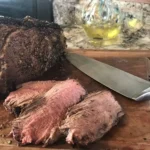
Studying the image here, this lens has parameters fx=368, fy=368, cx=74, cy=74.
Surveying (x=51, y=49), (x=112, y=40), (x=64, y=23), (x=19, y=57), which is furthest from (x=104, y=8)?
(x=19, y=57)

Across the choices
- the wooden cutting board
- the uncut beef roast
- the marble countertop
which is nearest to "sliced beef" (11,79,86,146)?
the wooden cutting board

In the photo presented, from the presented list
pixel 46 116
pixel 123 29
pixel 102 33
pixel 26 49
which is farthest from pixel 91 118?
pixel 123 29

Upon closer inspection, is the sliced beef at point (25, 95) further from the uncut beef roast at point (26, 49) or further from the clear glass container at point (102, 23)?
the clear glass container at point (102, 23)

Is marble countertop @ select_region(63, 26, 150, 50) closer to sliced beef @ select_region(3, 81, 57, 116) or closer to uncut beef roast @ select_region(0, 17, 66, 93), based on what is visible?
uncut beef roast @ select_region(0, 17, 66, 93)

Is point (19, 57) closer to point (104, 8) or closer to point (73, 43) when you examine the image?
point (73, 43)

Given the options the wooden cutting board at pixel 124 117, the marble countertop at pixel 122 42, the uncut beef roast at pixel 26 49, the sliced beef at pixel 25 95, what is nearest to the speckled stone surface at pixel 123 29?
the marble countertop at pixel 122 42
